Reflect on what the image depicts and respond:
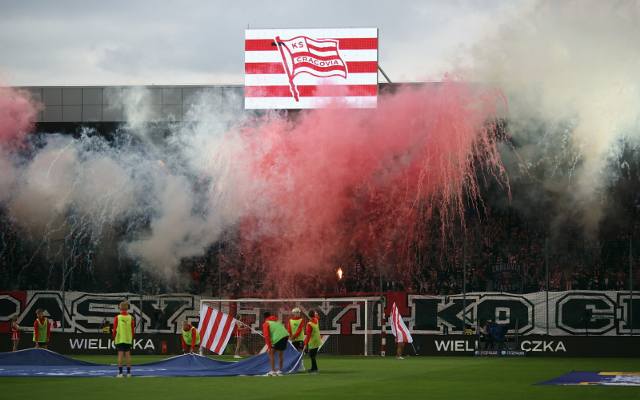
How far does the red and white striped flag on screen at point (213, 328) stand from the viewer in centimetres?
3619

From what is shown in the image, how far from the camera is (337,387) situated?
918 inches

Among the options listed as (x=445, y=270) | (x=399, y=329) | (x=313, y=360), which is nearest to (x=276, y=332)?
(x=313, y=360)

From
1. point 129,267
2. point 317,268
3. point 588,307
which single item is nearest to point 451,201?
point 317,268

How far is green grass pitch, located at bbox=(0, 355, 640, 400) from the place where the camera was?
20625 millimetres

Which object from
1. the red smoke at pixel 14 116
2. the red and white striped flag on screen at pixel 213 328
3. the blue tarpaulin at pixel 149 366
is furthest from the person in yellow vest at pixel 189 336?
the red smoke at pixel 14 116

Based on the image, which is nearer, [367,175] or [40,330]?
[40,330]

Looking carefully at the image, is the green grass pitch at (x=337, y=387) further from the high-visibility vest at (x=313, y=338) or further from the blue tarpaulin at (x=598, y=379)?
the high-visibility vest at (x=313, y=338)

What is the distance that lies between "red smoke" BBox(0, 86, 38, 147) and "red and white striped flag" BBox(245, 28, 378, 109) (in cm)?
1363

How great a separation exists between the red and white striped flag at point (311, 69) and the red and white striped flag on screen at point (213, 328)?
16931 millimetres

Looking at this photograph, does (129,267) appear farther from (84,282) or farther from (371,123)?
(371,123)

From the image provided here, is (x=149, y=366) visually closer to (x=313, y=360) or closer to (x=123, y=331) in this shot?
(x=123, y=331)

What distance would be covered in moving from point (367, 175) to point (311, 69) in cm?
631

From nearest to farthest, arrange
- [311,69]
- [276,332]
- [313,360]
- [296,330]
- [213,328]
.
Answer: [276,332]
[313,360]
[296,330]
[213,328]
[311,69]

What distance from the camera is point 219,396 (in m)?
20.5
